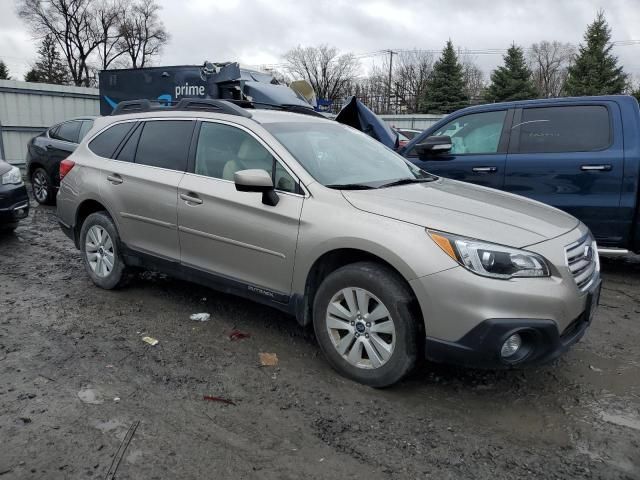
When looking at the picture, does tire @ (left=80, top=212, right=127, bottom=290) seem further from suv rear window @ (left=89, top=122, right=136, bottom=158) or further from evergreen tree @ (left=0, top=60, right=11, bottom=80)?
evergreen tree @ (left=0, top=60, right=11, bottom=80)

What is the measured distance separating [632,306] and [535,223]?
2296 millimetres

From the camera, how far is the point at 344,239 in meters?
3.33

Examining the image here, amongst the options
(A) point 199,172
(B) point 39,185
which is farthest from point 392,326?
(B) point 39,185

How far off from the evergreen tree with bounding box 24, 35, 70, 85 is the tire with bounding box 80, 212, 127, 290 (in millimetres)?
56825

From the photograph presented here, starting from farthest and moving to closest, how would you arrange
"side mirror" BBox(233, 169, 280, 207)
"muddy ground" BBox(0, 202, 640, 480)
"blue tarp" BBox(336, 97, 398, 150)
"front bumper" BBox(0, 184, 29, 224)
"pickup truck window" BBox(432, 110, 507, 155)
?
1. "blue tarp" BBox(336, 97, 398, 150)
2. "front bumper" BBox(0, 184, 29, 224)
3. "pickup truck window" BBox(432, 110, 507, 155)
4. "side mirror" BBox(233, 169, 280, 207)
5. "muddy ground" BBox(0, 202, 640, 480)

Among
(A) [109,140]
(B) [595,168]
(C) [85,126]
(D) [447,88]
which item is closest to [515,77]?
(D) [447,88]

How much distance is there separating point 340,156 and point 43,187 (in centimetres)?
783

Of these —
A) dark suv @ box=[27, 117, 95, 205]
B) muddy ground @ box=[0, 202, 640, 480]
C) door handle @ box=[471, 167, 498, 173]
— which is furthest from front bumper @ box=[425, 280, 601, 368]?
dark suv @ box=[27, 117, 95, 205]

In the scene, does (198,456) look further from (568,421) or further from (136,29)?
(136,29)

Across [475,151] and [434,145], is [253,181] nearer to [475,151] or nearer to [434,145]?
[434,145]

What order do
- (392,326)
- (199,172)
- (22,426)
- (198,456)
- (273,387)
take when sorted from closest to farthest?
(198,456) < (22,426) < (392,326) < (273,387) < (199,172)

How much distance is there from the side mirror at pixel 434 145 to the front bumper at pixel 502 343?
10.2ft

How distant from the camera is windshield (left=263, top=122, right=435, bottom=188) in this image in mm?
3791

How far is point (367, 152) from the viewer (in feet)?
14.5
